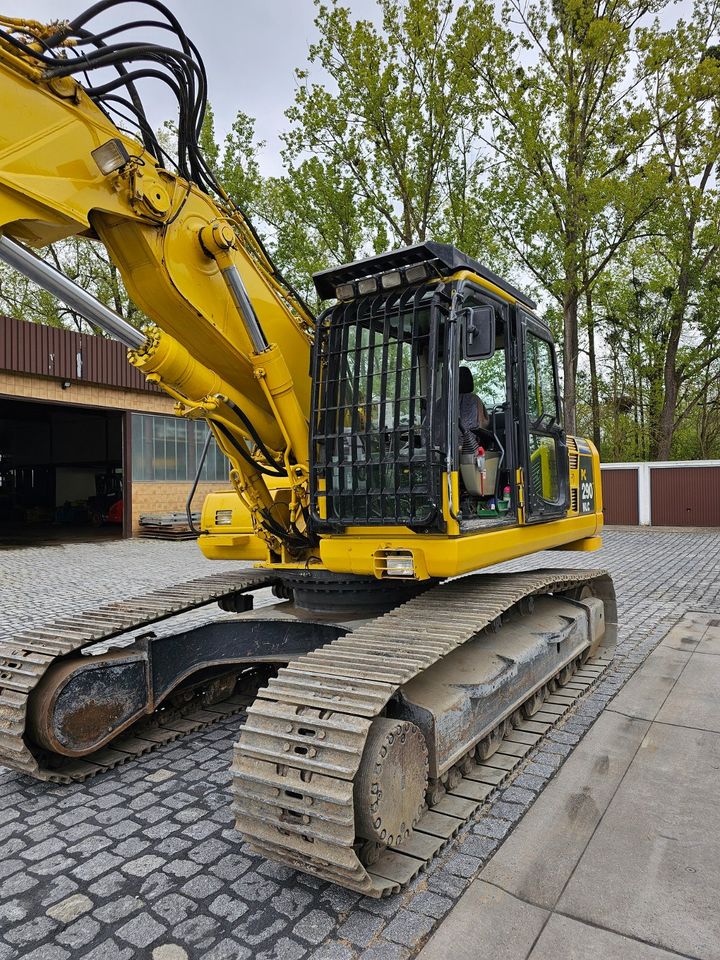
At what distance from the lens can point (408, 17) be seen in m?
20.5

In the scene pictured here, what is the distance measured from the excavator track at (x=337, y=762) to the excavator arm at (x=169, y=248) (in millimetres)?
1467

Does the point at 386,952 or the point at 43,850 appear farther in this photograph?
the point at 43,850

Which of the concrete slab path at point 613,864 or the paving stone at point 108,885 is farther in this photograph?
the paving stone at point 108,885

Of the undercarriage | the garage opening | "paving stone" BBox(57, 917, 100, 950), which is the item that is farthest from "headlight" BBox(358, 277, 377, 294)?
the garage opening

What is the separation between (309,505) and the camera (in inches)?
174

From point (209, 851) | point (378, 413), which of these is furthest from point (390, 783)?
point (378, 413)

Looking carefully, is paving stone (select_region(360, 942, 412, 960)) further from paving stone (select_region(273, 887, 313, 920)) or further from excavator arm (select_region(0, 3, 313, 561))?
excavator arm (select_region(0, 3, 313, 561))

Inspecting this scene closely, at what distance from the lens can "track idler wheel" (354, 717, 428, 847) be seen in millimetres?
2885

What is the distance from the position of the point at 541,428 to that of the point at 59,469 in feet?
109

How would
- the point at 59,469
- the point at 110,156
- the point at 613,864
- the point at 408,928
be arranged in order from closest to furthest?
the point at 408,928
the point at 613,864
the point at 110,156
the point at 59,469

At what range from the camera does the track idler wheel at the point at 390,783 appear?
288 centimetres

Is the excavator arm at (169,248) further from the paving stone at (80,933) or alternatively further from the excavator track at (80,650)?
the paving stone at (80,933)

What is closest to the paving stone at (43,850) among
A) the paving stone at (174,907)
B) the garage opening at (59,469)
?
the paving stone at (174,907)

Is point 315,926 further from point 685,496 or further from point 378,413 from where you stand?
point 685,496
